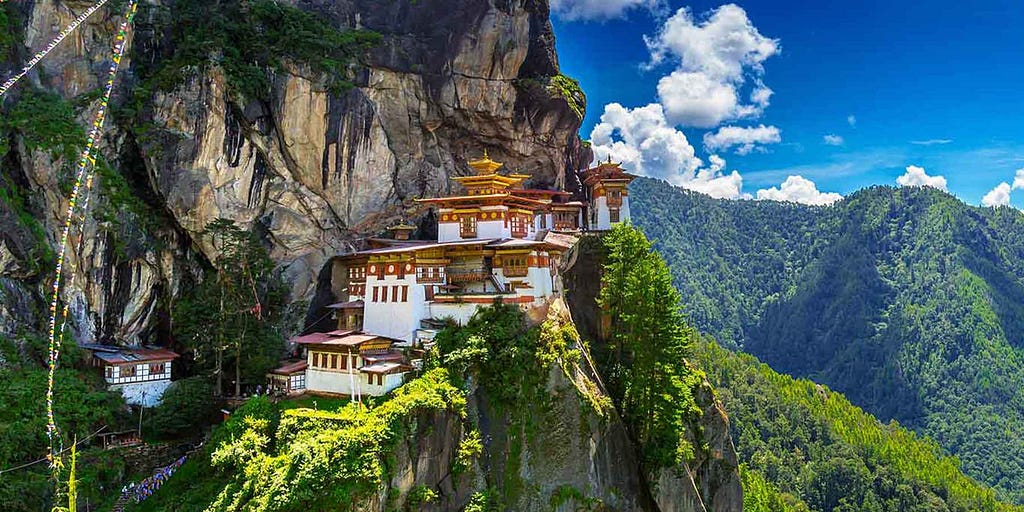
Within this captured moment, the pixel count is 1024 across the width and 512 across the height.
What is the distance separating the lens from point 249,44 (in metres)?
38.4

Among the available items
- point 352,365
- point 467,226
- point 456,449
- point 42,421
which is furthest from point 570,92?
point 42,421

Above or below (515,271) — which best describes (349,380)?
below

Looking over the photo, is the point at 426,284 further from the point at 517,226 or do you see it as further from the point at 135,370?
the point at 135,370

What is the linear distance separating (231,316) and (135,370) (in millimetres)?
4988

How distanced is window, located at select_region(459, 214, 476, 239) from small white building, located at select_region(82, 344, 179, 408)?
57.0 feet

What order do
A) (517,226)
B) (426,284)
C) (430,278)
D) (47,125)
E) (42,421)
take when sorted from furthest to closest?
(517,226) → (430,278) → (426,284) → (47,125) → (42,421)

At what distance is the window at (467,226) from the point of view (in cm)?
4069

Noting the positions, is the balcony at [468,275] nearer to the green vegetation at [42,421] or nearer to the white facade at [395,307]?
the white facade at [395,307]

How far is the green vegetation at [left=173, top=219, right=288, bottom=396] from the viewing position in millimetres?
32750

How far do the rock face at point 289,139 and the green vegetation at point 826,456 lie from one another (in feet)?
146

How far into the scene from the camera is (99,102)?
34094mm

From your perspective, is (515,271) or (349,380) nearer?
(349,380)

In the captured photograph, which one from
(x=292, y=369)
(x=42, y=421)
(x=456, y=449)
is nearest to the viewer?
(x=42, y=421)

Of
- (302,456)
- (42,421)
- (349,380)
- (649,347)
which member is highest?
(649,347)
